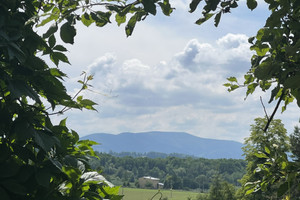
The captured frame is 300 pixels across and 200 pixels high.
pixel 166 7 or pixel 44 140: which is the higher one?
pixel 166 7

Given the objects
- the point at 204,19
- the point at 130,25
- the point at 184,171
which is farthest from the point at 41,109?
the point at 184,171

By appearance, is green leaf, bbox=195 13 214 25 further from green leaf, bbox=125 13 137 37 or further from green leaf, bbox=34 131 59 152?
green leaf, bbox=34 131 59 152

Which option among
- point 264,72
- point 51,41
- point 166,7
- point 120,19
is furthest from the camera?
point 120,19

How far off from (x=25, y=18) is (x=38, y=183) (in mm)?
963

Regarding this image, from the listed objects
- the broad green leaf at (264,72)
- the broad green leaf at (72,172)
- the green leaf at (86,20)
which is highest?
the green leaf at (86,20)

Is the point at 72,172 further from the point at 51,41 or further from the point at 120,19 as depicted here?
the point at 120,19

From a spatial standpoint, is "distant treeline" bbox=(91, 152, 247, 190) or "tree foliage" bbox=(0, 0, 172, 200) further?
"distant treeline" bbox=(91, 152, 247, 190)

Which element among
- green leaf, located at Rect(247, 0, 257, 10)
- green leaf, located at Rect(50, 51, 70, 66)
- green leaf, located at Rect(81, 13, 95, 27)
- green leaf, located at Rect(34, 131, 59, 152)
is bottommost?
green leaf, located at Rect(34, 131, 59, 152)

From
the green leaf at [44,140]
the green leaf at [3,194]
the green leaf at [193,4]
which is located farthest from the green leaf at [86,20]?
the green leaf at [3,194]

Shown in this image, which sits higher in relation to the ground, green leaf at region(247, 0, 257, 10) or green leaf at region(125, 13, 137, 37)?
green leaf at region(247, 0, 257, 10)

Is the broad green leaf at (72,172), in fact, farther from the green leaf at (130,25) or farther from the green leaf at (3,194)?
the green leaf at (130,25)

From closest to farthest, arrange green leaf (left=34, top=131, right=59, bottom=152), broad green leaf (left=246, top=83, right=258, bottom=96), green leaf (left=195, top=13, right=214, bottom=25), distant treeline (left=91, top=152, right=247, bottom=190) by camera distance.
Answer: green leaf (left=34, top=131, right=59, bottom=152) → green leaf (left=195, top=13, right=214, bottom=25) → broad green leaf (left=246, top=83, right=258, bottom=96) → distant treeline (left=91, top=152, right=247, bottom=190)

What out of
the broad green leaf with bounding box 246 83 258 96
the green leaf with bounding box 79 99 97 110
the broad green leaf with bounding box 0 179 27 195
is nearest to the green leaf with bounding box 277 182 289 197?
the broad green leaf with bounding box 246 83 258 96

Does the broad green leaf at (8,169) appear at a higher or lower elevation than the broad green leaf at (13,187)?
higher
